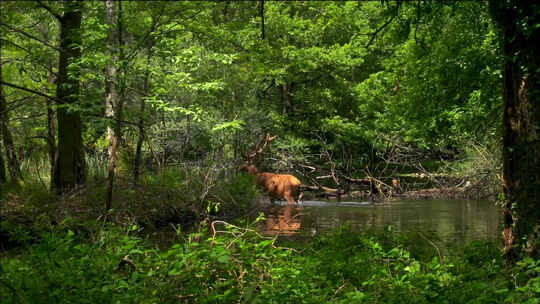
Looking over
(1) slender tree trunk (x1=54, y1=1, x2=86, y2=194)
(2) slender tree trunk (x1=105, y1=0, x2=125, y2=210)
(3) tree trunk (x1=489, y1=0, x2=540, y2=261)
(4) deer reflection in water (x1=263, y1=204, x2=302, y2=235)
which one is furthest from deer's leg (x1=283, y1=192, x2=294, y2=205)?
(3) tree trunk (x1=489, y1=0, x2=540, y2=261)

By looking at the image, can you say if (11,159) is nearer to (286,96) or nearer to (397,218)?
(397,218)

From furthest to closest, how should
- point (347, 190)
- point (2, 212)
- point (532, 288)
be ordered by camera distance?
point (347, 190) → point (2, 212) → point (532, 288)

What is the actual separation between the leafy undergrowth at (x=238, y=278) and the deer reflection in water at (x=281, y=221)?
3.82 metres

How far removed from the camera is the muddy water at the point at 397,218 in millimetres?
12711

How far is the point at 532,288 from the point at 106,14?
1112 cm

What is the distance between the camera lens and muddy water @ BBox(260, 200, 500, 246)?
12711 millimetres

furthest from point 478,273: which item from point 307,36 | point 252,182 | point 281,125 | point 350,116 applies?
point 350,116

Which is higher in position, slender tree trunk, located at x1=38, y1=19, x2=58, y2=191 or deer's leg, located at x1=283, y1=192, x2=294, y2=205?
slender tree trunk, located at x1=38, y1=19, x2=58, y2=191

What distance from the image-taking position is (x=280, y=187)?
21656 mm

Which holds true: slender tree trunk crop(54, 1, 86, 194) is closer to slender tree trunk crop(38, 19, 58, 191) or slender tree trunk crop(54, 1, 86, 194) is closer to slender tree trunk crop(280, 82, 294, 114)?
slender tree trunk crop(38, 19, 58, 191)

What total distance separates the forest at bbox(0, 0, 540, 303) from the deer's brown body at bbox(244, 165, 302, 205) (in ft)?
0.20

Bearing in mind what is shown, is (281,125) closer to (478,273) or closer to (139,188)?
(139,188)

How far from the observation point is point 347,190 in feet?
82.4

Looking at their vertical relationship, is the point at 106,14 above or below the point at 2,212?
above
